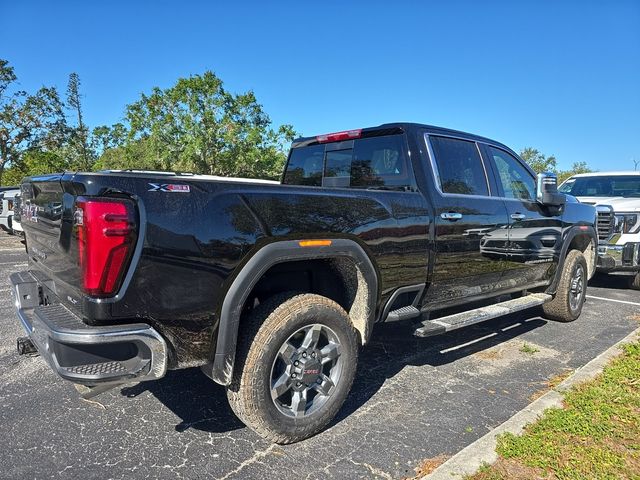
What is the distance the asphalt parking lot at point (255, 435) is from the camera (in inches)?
101

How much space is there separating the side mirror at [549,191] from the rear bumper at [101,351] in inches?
158

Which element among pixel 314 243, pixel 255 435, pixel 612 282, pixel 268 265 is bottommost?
pixel 255 435

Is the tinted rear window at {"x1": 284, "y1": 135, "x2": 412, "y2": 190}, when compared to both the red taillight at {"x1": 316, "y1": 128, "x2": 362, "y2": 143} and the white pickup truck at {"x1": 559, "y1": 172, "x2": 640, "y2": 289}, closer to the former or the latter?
the red taillight at {"x1": 316, "y1": 128, "x2": 362, "y2": 143}

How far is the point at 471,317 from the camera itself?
390 centimetres

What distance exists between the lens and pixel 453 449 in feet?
9.12

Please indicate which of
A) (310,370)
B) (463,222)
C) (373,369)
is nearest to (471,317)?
(463,222)

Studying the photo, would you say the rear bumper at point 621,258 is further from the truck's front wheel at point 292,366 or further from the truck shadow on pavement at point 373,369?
the truck's front wheel at point 292,366

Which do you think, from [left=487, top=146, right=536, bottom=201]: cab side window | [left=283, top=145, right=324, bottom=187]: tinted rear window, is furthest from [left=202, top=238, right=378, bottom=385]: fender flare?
[left=487, top=146, right=536, bottom=201]: cab side window

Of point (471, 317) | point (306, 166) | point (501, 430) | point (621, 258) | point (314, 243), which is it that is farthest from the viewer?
point (621, 258)

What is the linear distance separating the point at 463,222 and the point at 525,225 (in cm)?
120

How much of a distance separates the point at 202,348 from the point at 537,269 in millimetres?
3854

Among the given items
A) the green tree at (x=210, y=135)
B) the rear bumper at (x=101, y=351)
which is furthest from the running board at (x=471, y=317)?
the green tree at (x=210, y=135)

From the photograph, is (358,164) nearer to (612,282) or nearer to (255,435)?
(255,435)

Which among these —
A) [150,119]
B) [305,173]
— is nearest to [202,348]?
[305,173]
